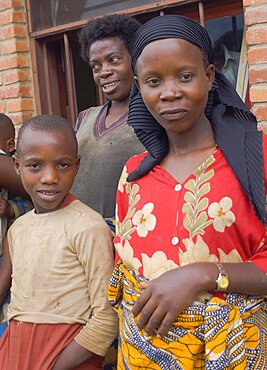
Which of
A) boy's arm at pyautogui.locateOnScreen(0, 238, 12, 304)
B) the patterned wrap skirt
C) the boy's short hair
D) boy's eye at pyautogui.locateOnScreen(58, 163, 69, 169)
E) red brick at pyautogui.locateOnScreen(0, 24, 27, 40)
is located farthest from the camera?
red brick at pyautogui.locateOnScreen(0, 24, 27, 40)

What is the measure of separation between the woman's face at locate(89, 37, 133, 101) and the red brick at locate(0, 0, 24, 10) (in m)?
1.74

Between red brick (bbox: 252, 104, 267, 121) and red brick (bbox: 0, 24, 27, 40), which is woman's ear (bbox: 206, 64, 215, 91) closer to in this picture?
red brick (bbox: 252, 104, 267, 121)

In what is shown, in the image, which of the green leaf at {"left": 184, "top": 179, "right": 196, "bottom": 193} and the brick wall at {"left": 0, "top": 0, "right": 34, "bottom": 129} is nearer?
the green leaf at {"left": 184, "top": 179, "right": 196, "bottom": 193}

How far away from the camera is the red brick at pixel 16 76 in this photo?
13.4 ft

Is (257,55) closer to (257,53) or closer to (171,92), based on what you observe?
(257,53)

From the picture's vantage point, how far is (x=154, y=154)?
193 cm

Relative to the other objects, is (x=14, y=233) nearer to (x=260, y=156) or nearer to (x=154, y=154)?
(x=154, y=154)

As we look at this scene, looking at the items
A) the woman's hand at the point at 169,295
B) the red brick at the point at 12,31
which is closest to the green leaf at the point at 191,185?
the woman's hand at the point at 169,295

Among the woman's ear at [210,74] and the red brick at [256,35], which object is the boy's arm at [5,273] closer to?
the woman's ear at [210,74]

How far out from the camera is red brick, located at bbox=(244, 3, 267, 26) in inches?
115

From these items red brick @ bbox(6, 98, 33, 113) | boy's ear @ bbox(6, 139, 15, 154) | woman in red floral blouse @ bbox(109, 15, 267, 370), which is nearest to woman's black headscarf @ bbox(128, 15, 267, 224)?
woman in red floral blouse @ bbox(109, 15, 267, 370)

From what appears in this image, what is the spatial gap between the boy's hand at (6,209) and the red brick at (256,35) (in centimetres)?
147

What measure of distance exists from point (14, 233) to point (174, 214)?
787mm

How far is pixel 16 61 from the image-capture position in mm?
4082
